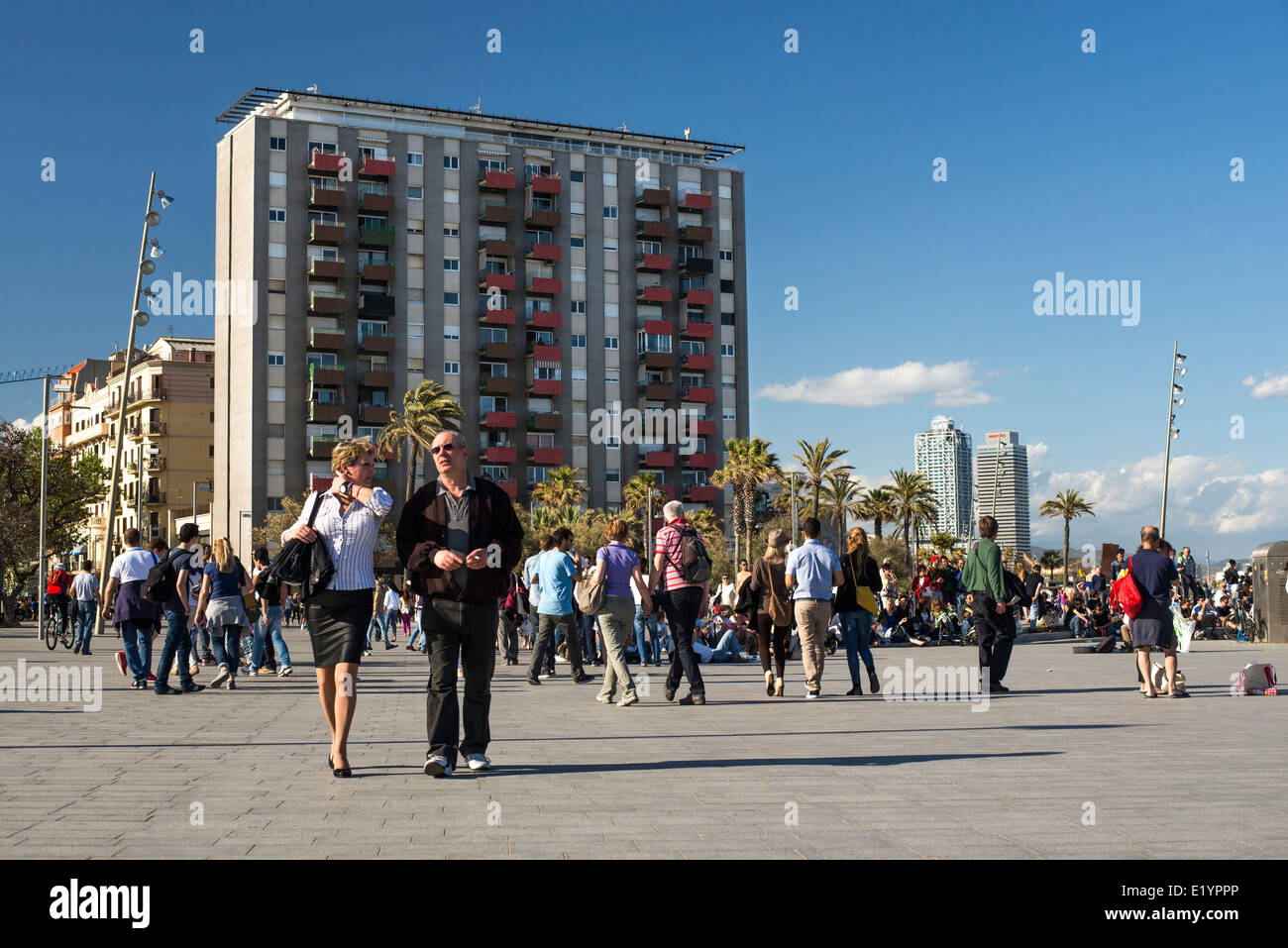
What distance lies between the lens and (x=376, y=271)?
87.0 metres

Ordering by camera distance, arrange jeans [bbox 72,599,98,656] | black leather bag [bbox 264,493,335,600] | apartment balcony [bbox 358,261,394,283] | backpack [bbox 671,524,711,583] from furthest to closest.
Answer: apartment balcony [bbox 358,261,394,283] → jeans [bbox 72,599,98,656] → backpack [bbox 671,524,711,583] → black leather bag [bbox 264,493,335,600]

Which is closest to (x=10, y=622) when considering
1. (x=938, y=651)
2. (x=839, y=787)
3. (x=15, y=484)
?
(x=15, y=484)

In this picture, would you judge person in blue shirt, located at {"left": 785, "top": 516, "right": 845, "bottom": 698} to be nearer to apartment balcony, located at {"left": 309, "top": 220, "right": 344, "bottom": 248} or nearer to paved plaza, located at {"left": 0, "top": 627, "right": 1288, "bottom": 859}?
paved plaza, located at {"left": 0, "top": 627, "right": 1288, "bottom": 859}

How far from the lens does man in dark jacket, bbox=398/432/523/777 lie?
781 cm

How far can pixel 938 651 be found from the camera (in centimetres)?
2583

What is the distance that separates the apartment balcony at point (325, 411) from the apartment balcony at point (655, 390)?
879 inches

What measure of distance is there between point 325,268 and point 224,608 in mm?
73148

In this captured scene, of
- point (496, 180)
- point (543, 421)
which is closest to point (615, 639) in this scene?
point (543, 421)

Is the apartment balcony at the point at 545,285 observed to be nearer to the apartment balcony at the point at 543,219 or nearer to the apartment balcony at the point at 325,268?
the apartment balcony at the point at 543,219

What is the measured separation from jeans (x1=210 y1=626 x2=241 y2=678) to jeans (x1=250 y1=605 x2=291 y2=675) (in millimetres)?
2104

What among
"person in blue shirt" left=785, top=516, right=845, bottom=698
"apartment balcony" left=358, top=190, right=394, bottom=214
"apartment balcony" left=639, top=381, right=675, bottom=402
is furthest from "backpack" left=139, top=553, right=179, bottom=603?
"apartment balcony" left=639, top=381, right=675, bottom=402

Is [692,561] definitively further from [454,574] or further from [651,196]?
[651,196]
